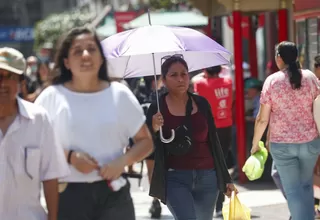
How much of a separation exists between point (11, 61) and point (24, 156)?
0.47 meters

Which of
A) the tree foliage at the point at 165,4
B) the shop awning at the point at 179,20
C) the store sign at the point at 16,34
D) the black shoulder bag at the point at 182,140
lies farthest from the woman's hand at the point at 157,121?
the store sign at the point at 16,34

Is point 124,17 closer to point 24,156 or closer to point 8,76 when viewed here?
point 8,76

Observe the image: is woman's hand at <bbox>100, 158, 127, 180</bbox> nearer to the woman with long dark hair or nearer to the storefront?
the woman with long dark hair

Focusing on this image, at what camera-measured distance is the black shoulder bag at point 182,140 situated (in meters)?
6.23

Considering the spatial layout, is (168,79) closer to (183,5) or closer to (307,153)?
(307,153)

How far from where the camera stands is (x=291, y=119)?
285 inches

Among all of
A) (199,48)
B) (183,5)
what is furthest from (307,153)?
(183,5)

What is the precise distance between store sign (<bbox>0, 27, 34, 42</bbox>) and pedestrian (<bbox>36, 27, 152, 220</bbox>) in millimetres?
57129

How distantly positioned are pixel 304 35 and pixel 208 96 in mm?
1412

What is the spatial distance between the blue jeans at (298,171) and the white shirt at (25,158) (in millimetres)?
3289

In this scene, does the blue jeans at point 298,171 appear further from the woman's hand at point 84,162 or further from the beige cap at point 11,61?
the beige cap at point 11,61

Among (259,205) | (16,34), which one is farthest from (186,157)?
(16,34)

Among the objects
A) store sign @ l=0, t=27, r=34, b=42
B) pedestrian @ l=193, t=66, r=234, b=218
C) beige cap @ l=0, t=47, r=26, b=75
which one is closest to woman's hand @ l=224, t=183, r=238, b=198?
beige cap @ l=0, t=47, r=26, b=75

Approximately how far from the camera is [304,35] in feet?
33.6
